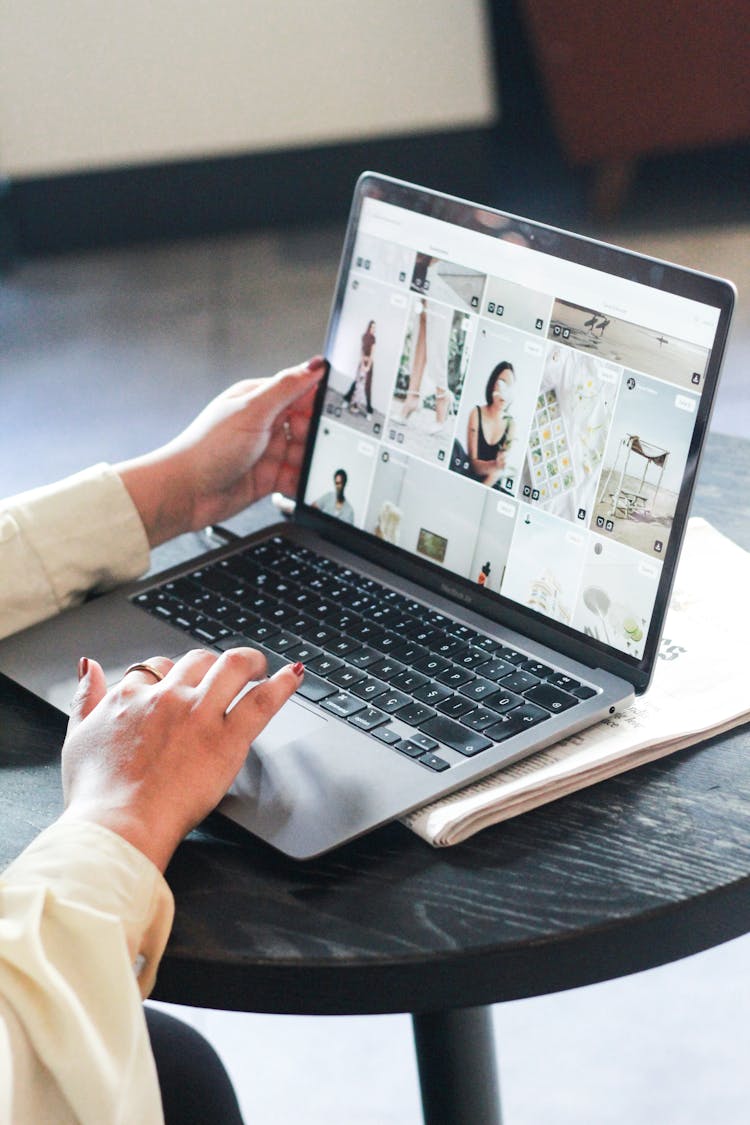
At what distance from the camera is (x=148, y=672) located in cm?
76

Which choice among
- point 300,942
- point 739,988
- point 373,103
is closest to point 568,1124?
point 739,988

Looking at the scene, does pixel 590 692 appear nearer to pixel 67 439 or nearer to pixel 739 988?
pixel 739 988

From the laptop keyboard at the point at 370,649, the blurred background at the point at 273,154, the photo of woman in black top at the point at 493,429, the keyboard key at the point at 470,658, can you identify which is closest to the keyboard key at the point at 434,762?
the laptop keyboard at the point at 370,649

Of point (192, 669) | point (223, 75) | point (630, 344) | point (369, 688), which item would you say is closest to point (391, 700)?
point (369, 688)

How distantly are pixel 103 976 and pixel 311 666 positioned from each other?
0.91 ft

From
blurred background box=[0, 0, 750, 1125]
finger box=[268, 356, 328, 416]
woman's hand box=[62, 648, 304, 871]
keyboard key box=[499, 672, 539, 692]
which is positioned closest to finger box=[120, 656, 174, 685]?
woman's hand box=[62, 648, 304, 871]

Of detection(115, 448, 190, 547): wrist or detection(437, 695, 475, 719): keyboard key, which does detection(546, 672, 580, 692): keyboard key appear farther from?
detection(115, 448, 190, 547): wrist

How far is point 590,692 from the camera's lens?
78cm

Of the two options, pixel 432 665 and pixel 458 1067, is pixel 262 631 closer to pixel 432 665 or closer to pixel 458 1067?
pixel 432 665

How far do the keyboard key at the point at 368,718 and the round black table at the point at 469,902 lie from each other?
0.08 meters

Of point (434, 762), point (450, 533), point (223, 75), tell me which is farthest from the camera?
point (223, 75)

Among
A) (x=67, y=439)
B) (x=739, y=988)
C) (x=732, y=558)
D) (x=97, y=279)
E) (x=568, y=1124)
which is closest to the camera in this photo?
(x=732, y=558)

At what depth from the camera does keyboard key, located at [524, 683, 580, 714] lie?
2.52ft

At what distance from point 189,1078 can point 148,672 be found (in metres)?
0.27
